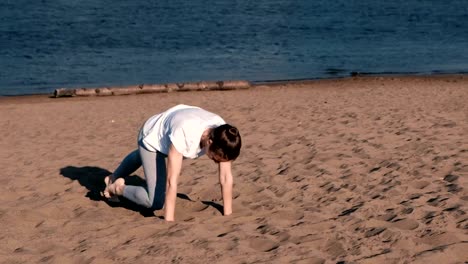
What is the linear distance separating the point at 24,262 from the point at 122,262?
2.36 ft

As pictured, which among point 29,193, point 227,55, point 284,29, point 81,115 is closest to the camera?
point 29,193

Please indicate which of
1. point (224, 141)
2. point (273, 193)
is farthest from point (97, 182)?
point (224, 141)

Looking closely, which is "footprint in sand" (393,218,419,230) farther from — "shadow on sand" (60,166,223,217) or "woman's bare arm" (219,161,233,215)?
"shadow on sand" (60,166,223,217)

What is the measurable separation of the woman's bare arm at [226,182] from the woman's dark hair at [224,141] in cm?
31

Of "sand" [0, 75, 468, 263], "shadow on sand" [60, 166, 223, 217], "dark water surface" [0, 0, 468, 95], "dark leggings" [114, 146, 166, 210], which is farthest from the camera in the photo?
"dark water surface" [0, 0, 468, 95]

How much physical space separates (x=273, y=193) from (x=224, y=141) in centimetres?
173

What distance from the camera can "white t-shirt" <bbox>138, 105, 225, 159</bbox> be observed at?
644 centimetres

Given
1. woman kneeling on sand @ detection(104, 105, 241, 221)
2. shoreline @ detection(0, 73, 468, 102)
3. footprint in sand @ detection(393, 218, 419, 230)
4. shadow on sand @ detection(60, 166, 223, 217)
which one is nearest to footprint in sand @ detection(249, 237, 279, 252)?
woman kneeling on sand @ detection(104, 105, 241, 221)

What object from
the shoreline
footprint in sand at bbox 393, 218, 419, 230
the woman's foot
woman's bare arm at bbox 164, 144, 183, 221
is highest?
woman's bare arm at bbox 164, 144, 183, 221

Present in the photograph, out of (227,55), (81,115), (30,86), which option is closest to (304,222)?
(81,115)

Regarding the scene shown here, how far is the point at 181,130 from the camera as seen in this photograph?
646 cm

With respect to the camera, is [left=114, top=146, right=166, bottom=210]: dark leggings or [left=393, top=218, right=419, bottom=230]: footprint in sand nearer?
[left=393, top=218, right=419, bottom=230]: footprint in sand

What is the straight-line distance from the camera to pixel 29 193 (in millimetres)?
8109

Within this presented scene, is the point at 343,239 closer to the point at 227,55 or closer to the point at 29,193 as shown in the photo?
the point at 29,193
